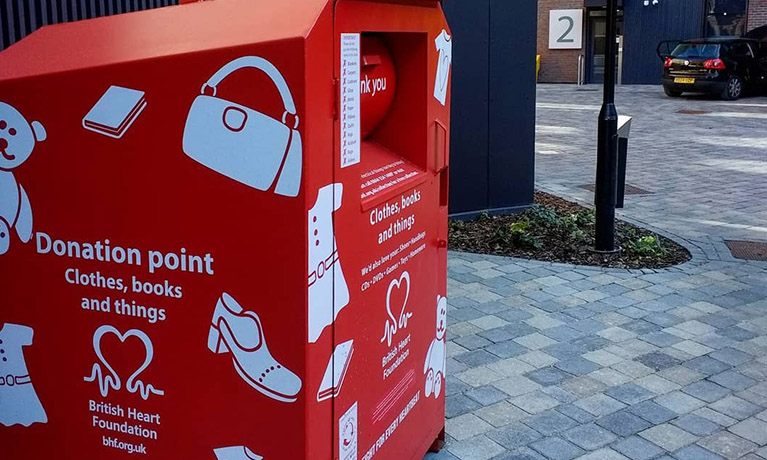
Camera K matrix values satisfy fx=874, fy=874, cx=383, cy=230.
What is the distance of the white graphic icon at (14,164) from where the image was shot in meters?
2.56

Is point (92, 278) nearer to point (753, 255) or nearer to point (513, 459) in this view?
point (513, 459)

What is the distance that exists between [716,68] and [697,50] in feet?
2.83

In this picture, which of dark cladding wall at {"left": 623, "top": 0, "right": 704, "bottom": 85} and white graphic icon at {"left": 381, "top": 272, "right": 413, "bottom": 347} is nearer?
white graphic icon at {"left": 381, "top": 272, "right": 413, "bottom": 347}

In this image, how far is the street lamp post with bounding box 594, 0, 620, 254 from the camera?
6.72m

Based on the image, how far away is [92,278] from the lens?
2562mm

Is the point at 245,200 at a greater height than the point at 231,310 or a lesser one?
greater

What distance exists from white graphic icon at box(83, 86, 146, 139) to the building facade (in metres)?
25.7

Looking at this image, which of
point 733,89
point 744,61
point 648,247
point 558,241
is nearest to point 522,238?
point 558,241

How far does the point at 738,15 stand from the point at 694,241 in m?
22.3

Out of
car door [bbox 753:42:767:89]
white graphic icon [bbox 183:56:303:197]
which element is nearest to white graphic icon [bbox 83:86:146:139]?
white graphic icon [bbox 183:56:303:197]

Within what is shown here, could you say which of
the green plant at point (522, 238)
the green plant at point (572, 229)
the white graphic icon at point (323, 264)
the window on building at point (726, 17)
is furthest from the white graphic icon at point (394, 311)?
the window on building at point (726, 17)

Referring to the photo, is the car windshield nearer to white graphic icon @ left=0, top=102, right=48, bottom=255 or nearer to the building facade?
the building facade

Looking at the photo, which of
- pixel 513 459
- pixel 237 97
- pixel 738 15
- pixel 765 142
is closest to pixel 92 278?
pixel 237 97

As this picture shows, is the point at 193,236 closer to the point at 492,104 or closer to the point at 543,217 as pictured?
the point at 543,217
